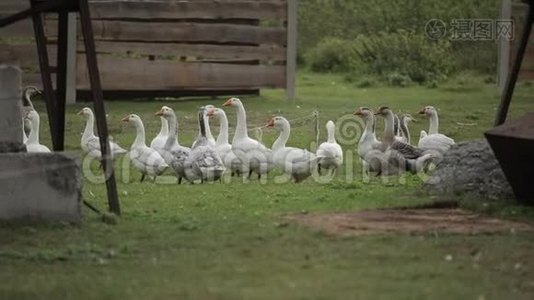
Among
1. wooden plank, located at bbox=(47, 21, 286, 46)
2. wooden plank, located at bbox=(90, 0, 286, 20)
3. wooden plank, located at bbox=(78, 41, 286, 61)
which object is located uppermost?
wooden plank, located at bbox=(90, 0, 286, 20)

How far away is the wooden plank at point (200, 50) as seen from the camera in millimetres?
21594

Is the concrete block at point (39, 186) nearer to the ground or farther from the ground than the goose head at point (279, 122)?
farther from the ground

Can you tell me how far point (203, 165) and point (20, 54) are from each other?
27.2 feet

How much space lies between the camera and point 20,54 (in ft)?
68.5

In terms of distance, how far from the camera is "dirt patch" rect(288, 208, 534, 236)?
32.7ft

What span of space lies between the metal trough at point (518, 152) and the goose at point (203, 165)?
11.7ft

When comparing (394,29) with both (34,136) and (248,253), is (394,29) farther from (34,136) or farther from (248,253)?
(248,253)

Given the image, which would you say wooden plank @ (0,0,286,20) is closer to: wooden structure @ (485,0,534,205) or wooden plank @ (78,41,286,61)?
wooden plank @ (78,41,286,61)

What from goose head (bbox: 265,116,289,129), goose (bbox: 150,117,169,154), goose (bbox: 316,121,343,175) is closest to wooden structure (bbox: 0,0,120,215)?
goose (bbox: 150,117,169,154)

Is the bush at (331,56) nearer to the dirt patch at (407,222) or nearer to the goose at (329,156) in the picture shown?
the goose at (329,156)

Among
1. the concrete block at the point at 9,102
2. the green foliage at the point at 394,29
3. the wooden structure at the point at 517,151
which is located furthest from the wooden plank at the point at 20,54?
the wooden structure at the point at 517,151

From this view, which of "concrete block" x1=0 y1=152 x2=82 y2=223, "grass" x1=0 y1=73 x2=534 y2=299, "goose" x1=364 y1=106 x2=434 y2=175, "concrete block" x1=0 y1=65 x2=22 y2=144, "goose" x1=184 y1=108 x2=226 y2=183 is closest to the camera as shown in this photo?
"grass" x1=0 y1=73 x2=534 y2=299

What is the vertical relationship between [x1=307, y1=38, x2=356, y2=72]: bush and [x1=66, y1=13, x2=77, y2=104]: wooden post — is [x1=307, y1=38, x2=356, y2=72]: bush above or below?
below

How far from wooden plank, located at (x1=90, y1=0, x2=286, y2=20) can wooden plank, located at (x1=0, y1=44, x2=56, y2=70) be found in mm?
1006
